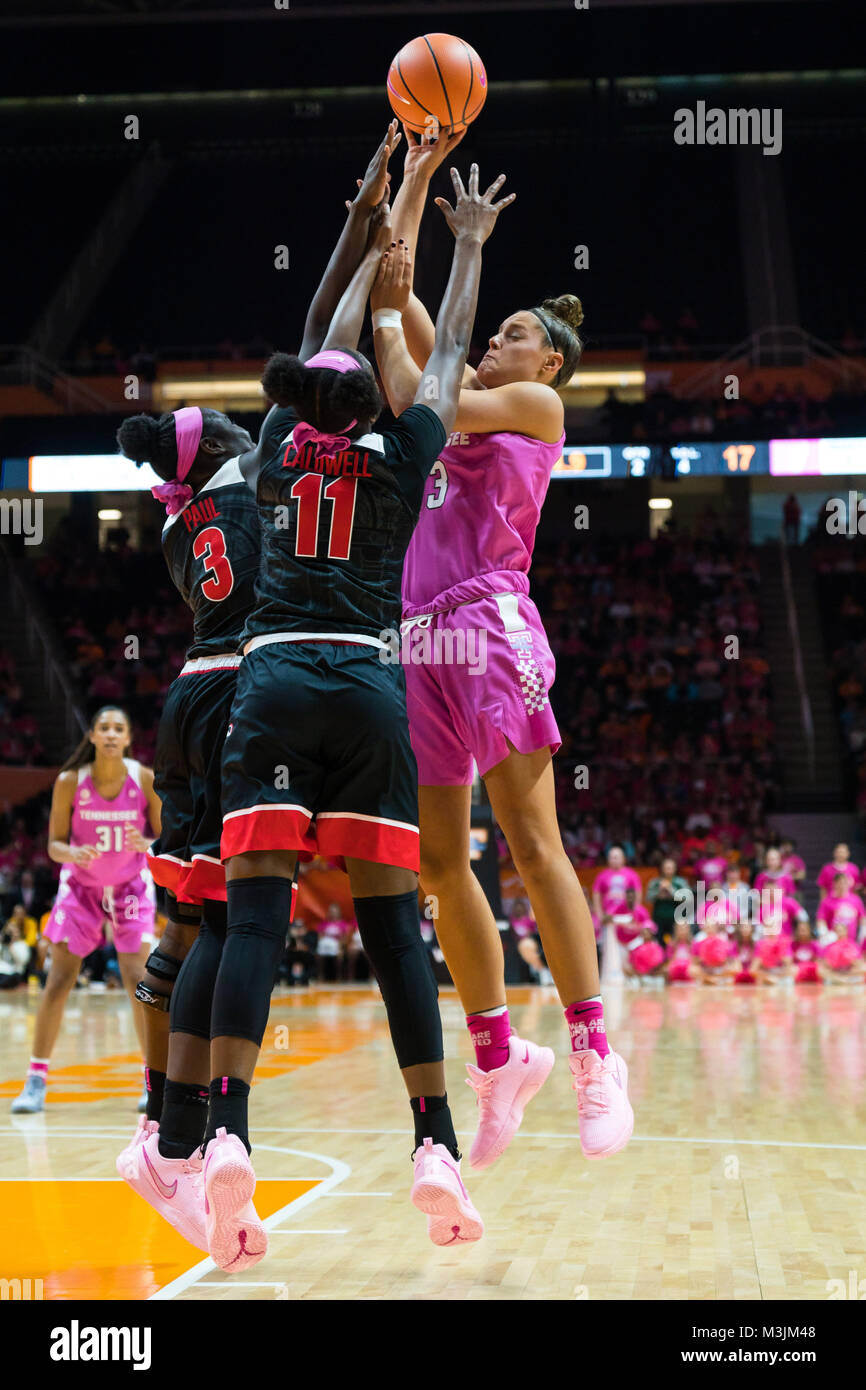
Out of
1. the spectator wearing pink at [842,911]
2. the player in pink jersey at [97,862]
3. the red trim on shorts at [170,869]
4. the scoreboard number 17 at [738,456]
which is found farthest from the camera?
the scoreboard number 17 at [738,456]

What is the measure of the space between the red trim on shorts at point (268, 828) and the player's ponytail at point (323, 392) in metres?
0.93

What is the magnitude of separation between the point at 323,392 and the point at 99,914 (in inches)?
205

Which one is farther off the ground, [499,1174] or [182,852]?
[182,852]

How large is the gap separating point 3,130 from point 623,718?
483 inches

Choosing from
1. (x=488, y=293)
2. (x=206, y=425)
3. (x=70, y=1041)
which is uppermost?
(x=488, y=293)

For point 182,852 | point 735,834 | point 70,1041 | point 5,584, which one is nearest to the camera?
point 182,852

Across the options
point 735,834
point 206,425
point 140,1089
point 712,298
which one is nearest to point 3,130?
point 712,298

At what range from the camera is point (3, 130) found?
2167cm

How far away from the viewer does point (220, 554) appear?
4422mm

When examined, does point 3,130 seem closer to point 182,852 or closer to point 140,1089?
point 140,1089

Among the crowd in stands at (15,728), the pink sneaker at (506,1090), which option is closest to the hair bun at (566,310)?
the pink sneaker at (506,1090)

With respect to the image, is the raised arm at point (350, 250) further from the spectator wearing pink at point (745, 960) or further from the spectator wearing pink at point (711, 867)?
the spectator wearing pink at point (745, 960)

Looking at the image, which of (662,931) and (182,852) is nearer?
(182,852)

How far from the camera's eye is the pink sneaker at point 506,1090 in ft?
14.1
